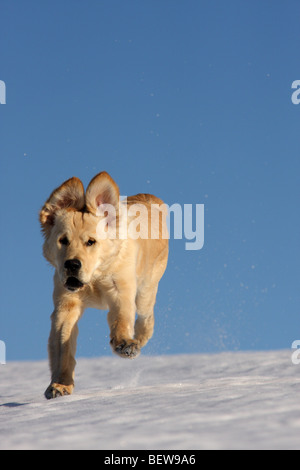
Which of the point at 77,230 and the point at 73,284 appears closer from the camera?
the point at 73,284

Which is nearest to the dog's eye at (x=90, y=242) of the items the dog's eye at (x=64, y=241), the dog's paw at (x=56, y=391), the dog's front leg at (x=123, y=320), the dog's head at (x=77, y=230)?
the dog's head at (x=77, y=230)

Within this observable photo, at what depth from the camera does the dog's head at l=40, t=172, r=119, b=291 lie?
7016 mm

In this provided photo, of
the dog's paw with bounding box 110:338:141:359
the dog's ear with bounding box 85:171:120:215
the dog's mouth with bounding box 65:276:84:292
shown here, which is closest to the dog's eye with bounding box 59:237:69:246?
the dog's mouth with bounding box 65:276:84:292

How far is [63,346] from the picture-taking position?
23.6 feet

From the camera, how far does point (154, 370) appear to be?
13125 millimetres

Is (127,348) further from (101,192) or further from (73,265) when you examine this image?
(101,192)

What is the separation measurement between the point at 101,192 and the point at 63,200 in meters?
0.42

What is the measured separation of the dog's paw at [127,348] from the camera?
21.9ft

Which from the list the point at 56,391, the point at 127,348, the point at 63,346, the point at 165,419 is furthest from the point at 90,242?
the point at 165,419

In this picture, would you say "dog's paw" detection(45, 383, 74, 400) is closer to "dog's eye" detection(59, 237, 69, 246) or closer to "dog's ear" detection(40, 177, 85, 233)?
"dog's eye" detection(59, 237, 69, 246)
